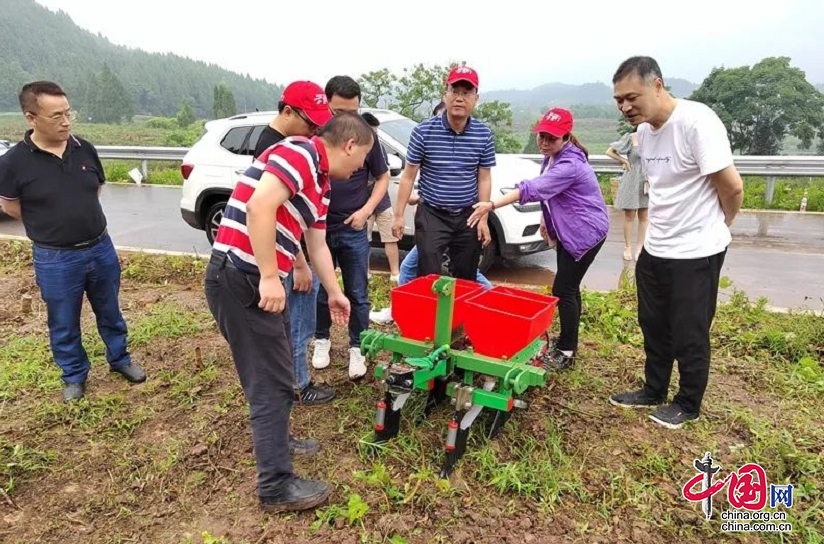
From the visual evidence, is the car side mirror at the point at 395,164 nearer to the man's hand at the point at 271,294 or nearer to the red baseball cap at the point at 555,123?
the red baseball cap at the point at 555,123

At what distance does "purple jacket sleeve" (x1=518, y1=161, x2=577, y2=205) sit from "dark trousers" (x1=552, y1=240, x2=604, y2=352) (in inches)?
15.8

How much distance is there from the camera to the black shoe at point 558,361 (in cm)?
388

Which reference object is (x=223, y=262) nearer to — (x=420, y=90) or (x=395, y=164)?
(x=395, y=164)

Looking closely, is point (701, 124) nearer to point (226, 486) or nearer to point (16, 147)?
point (226, 486)

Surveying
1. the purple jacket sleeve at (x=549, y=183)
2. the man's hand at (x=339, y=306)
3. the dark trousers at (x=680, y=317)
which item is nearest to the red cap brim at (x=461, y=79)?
the purple jacket sleeve at (x=549, y=183)

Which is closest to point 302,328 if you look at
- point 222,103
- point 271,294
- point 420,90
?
point 271,294

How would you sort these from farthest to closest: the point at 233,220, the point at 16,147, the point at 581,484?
1. the point at 16,147
2. the point at 581,484
3. the point at 233,220

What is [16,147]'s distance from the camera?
3.27 m

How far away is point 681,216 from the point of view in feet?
9.67

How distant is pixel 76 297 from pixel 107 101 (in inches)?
4221

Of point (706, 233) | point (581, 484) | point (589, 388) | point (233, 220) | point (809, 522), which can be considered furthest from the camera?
point (589, 388)

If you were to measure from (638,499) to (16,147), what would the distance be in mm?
3821

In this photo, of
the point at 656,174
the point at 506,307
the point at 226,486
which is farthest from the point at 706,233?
the point at 226,486

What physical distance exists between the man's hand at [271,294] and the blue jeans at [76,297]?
1.90 metres
